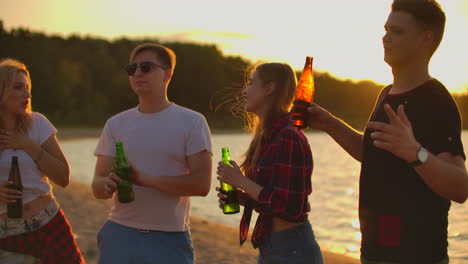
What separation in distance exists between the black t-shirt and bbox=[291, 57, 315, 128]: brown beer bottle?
0.66 metres

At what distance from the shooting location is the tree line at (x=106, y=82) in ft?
214

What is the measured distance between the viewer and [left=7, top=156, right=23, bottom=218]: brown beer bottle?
414cm

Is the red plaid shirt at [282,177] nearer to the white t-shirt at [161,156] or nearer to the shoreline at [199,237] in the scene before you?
the white t-shirt at [161,156]

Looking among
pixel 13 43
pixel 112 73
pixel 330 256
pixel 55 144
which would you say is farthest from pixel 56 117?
pixel 55 144

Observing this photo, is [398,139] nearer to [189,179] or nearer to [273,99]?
[273,99]

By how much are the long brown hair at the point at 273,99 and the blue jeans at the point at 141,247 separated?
2.26 feet

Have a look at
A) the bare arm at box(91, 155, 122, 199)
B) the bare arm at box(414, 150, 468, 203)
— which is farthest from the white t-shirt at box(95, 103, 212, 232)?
the bare arm at box(414, 150, 468, 203)

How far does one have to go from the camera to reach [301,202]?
3414mm

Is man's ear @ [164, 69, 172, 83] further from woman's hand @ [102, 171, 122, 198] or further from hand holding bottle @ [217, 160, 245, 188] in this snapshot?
hand holding bottle @ [217, 160, 245, 188]

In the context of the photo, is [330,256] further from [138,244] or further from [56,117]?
[56,117]

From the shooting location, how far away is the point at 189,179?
3910 millimetres

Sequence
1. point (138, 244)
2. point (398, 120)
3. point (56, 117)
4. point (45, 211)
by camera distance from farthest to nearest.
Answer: point (56, 117) < point (45, 211) < point (138, 244) < point (398, 120)

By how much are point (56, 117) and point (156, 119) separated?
6200 centimetres

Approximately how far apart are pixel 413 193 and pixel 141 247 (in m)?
1.88
